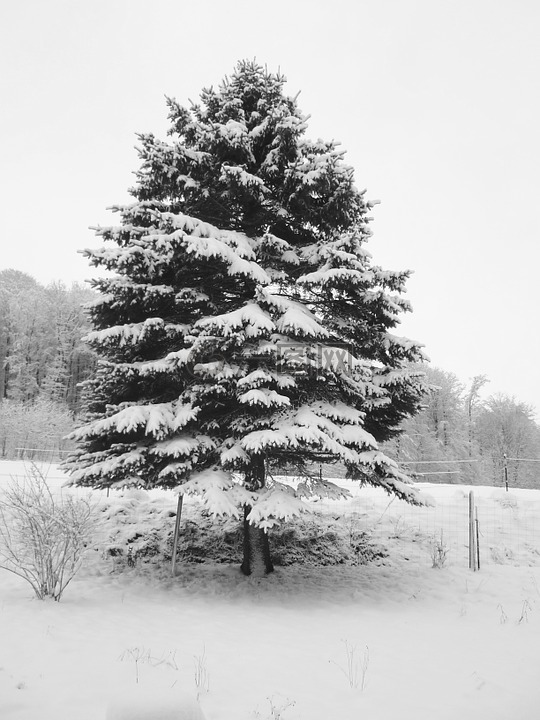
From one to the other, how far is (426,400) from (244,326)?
35.9 m

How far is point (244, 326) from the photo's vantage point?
23.9 feet

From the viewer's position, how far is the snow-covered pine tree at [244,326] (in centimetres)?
702

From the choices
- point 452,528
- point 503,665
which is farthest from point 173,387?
point 452,528

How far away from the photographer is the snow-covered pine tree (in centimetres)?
702

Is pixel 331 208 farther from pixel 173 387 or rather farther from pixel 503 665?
pixel 503 665

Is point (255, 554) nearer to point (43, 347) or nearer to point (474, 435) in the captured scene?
point (43, 347)

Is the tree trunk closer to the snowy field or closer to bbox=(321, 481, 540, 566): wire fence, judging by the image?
the snowy field

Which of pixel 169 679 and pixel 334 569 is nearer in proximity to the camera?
pixel 169 679

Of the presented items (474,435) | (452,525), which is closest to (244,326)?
(452,525)

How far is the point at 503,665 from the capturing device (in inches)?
195

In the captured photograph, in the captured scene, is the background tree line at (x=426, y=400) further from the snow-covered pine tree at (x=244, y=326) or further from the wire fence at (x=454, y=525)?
the snow-covered pine tree at (x=244, y=326)

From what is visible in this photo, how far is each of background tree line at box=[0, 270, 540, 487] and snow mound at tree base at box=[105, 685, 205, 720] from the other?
3169 centimetres

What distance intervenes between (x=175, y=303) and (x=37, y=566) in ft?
15.1

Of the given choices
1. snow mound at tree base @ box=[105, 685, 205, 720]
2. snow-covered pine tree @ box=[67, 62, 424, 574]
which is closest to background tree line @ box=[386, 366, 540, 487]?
snow-covered pine tree @ box=[67, 62, 424, 574]
